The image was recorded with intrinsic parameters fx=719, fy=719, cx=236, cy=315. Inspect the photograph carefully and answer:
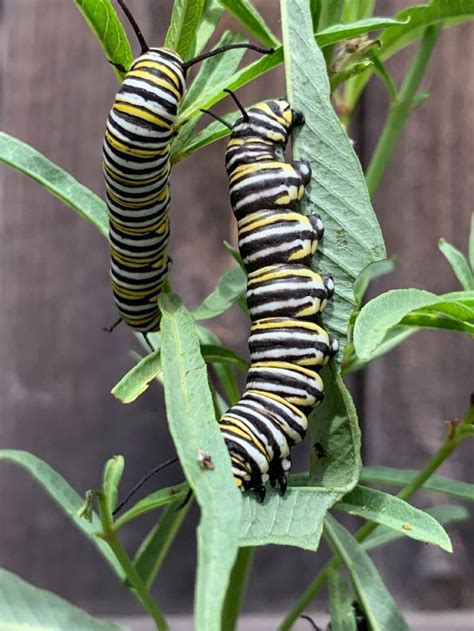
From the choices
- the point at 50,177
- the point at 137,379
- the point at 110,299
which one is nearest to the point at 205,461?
the point at 137,379

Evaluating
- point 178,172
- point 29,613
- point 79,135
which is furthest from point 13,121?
point 29,613

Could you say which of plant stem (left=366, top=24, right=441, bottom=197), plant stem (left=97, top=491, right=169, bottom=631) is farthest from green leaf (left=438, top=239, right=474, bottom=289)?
plant stem (left=97, top=491, right=169, bottom=631)

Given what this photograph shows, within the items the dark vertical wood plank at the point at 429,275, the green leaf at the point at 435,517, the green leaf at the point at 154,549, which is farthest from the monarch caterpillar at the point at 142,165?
the dark vertical wood plank at the point at 429,275

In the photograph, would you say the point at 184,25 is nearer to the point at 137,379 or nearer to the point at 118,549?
the point at 137,379

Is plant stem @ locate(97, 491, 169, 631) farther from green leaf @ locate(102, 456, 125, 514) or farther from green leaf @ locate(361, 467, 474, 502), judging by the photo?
green leaf @ locate(361, 467, 474, 502)

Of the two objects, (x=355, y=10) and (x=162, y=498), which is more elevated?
(x=355, y=10)
